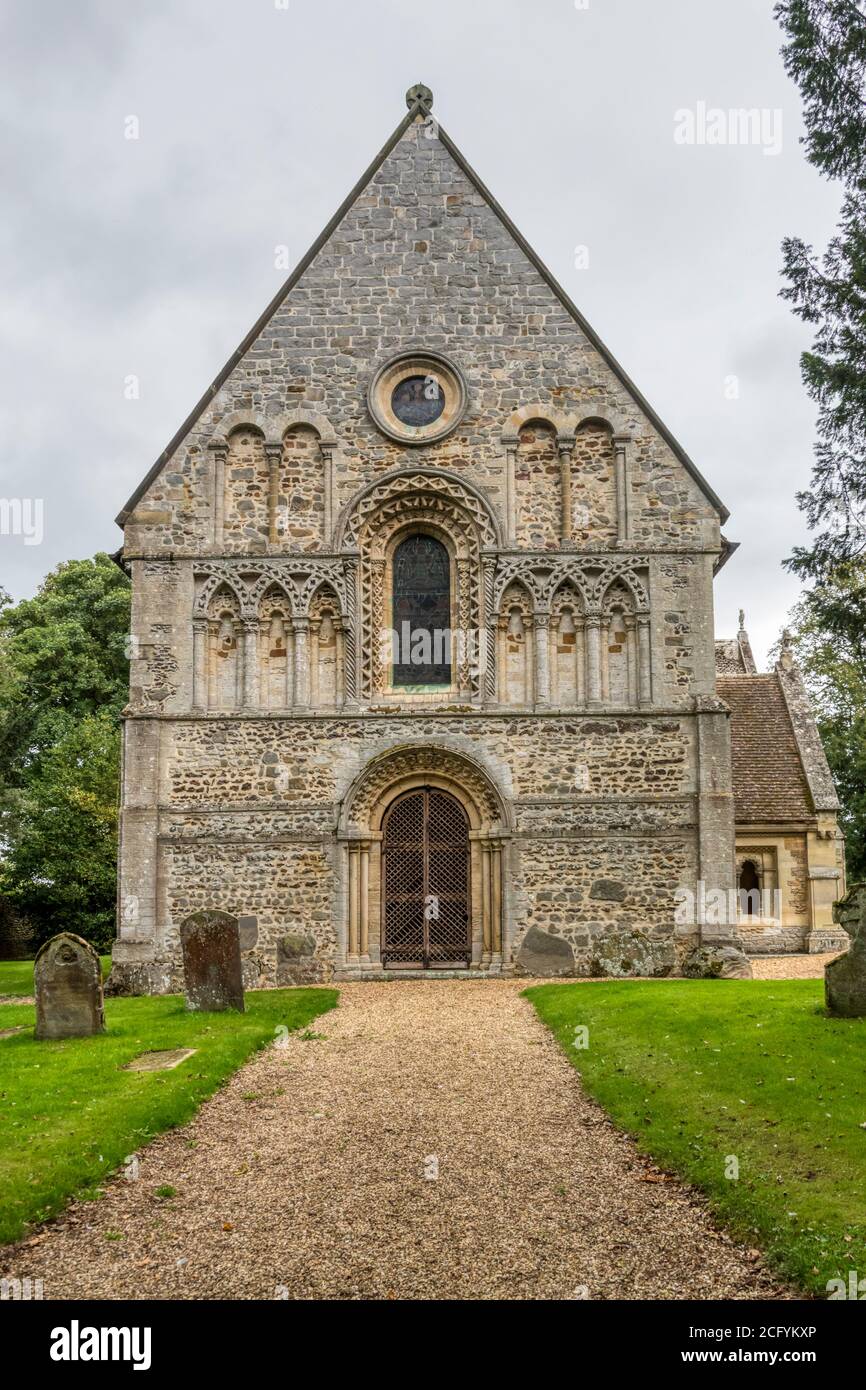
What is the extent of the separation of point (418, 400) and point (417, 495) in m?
1.94

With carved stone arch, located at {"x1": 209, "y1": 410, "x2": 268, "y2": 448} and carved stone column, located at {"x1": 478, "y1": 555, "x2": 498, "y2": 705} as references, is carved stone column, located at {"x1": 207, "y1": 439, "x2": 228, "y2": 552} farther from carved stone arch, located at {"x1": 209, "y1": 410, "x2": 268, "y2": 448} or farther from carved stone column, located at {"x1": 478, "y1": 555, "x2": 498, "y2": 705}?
carved stone column, located at {"x1": 478, "y1": 555, "x2": 498, "y2": 705}

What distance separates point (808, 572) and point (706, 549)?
683cm

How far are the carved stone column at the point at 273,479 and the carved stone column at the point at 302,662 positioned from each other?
167cm

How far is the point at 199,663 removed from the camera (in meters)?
19.9

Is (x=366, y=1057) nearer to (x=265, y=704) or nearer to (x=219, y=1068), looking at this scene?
(x=219, y=1068)

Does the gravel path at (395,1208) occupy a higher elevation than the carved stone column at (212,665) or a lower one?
lower

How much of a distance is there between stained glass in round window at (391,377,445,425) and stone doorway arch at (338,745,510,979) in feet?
20.7

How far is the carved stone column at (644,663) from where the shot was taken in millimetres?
19594

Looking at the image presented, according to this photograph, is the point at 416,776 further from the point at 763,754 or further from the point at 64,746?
the point at 64,746

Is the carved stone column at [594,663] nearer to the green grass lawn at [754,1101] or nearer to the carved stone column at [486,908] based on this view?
the carved stone column at [486,908]

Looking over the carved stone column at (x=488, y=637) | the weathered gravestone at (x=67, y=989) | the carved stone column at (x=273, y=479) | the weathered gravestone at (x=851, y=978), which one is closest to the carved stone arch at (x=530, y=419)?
the carved stone column at (x=488, y=637)

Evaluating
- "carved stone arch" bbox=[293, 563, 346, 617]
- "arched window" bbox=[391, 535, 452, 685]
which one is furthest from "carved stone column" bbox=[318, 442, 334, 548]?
"arched window" bbox=[391, 535, 452, 685]

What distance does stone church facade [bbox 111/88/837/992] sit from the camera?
755 inches

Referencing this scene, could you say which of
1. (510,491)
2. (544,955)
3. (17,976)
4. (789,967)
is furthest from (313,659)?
(17,976)
